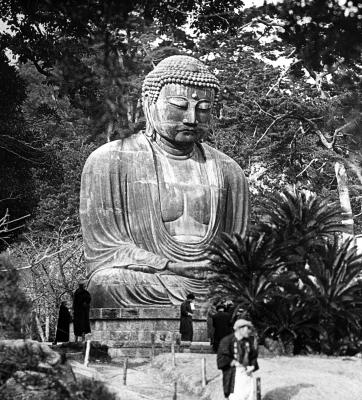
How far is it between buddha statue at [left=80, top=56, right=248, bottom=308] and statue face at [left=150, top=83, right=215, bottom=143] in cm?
2

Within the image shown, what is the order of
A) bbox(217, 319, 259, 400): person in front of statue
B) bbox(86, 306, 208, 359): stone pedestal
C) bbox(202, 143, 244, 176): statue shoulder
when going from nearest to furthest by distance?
1. bbox(217, 319, 259, 400): person in front of statue
2. bbox(86, 306, 208, 359): stone pedestal
3. bbox(202, 143, 244, 176): statue shoulder

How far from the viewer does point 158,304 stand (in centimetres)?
2028

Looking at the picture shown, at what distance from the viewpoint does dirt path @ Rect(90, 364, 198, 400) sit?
Answer: 14.8 m

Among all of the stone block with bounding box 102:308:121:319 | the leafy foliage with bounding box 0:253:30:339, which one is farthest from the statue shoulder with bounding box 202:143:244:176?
the leafy foliage with bounding box 0:253:30:339

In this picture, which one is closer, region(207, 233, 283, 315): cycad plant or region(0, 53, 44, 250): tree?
region(207, 233, 283, 315): cycad plant

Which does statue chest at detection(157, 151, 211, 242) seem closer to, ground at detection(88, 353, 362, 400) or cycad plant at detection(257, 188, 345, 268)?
cycad plant at detection(257, 188, 345, 268)

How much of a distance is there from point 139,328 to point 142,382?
3.80 metres

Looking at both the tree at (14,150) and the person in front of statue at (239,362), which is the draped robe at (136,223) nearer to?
the tree at (14,150)

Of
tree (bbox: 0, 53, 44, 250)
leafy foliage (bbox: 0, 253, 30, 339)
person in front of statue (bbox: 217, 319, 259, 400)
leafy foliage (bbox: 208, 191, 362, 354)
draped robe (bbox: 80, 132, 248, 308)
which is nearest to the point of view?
leafy foliage (bbox: 0, 253, 30, 339)

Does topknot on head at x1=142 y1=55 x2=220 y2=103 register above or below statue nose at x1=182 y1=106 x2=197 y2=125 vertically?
above

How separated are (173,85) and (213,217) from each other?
2.77m

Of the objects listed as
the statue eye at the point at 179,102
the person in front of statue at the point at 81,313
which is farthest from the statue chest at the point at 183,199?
the person in front of statue at the point at 81,313

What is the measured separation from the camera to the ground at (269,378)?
47.0 ft

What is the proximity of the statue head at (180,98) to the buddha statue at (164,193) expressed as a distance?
2 centimetres
